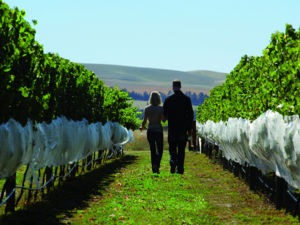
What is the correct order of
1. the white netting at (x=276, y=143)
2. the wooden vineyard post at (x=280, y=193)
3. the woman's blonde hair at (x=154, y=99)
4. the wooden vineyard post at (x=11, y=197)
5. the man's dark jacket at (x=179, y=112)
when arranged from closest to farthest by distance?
the white netting at (x=276, y=143) < the wooden vineyard post at (x=11, y=197) < the wooden vineyard post at (x=280, y=193) < the man's dark jacket at (x=179, y=112) < the woman's blonde hair at (x=154, y=99)

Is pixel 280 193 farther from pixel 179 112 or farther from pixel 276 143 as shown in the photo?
pixel 179 112

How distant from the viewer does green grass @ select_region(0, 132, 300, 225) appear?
30.5 feet

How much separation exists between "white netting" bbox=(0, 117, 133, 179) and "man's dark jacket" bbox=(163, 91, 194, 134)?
125 inches

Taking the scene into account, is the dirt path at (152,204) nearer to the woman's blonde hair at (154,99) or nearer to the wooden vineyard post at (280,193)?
the wooden vineyard post at (280,193)

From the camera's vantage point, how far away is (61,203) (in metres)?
11.3

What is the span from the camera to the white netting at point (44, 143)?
8.68 meters

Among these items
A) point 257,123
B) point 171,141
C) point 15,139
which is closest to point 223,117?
point 171,141

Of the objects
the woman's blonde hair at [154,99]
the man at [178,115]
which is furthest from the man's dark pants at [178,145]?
the woman's blonde hair at [154,99]

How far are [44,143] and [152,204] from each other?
298 cm

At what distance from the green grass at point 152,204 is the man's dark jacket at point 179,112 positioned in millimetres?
1798

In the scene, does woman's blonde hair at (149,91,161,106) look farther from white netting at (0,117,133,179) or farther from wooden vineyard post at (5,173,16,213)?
wooden vineyard post at (5,173,16,213)

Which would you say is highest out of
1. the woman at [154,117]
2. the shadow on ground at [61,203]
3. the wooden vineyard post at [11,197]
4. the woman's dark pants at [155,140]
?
the woman at [154,117]

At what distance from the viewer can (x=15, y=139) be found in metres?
8.97

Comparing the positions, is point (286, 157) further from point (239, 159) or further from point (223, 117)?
point (223, 117)
